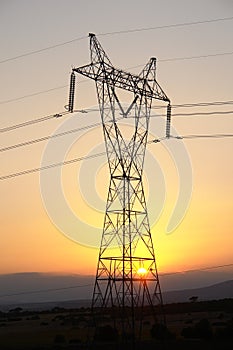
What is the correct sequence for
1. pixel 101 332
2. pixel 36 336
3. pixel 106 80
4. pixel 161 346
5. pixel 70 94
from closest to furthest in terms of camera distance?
pixel 70 94, pixel 106 80, pixel 161 346, pixel 101 332, pixel 36 336

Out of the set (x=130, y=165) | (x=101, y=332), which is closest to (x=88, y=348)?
(x=101, y=332)

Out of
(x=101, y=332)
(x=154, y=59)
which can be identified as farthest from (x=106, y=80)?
(x=101, y=332)

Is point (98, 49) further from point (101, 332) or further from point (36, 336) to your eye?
point (36, 336)

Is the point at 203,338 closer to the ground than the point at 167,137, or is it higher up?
closer to the ground

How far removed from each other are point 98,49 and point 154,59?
536 cm

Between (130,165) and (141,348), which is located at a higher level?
(130,165)

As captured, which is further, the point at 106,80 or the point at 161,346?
the point at 161,346

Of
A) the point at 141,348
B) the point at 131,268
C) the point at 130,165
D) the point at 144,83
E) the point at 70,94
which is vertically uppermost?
the point at 144,83

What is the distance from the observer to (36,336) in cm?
7550

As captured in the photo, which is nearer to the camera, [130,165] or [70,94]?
[70,94]

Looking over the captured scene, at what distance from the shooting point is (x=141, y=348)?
5088 cm

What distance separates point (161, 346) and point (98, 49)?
24851 mm

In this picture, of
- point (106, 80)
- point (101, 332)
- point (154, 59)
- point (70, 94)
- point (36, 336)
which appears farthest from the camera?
point (36, 336)

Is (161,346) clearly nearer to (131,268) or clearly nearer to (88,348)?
(88,348)
